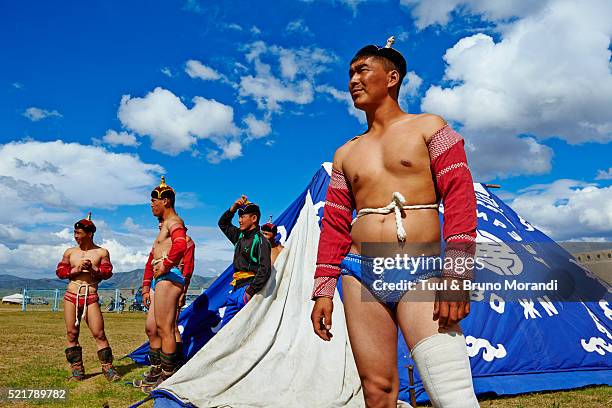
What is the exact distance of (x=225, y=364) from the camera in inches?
225

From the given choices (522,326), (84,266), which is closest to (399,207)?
(522,326)

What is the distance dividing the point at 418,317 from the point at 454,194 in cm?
62

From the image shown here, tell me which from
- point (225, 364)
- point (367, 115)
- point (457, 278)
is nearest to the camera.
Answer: point (457, 278)

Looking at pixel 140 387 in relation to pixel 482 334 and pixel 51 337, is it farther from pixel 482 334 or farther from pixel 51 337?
pixel 51 337

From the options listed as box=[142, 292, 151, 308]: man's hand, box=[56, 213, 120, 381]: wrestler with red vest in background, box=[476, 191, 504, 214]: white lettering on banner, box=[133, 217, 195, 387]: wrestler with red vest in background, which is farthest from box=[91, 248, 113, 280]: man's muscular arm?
box=[476, 191, 504, 214]: white lettering on banner

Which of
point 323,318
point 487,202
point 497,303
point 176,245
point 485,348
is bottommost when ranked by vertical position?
point 485,348

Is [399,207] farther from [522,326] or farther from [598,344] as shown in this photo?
[598,344]

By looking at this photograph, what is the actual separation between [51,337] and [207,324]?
637cm

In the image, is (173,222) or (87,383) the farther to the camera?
(173,222)

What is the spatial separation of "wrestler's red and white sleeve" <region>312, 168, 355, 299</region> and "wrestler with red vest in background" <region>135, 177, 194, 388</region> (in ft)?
12.5

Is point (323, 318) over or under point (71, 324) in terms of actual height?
over

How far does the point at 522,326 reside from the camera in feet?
20.4

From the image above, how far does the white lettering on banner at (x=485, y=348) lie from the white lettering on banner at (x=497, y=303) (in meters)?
0.47

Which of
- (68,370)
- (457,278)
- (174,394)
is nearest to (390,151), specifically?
(457,278)
